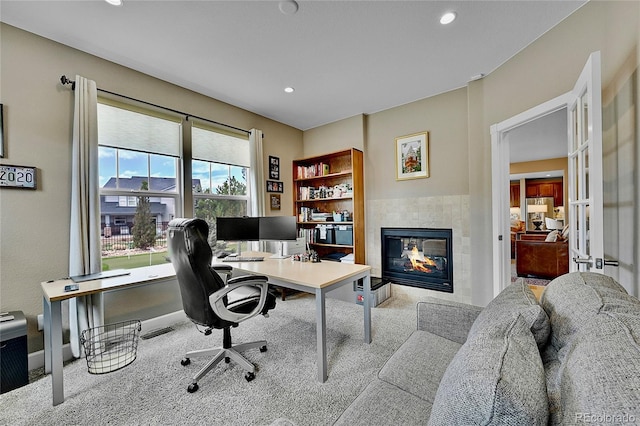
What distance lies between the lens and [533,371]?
657 mm

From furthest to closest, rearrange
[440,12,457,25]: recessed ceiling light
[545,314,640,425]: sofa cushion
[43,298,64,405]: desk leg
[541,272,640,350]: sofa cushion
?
[440,12,457,25]: recessed ceiling light, [43,298,64,405]: desk leg, [541,272,640,350]: sofa cushion, [545,314,640,425]: sofa cushion

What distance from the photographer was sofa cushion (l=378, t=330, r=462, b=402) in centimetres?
112

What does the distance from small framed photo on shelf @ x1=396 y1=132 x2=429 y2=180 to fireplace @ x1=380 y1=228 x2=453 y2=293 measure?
0.77 meters

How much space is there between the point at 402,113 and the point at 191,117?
108 inches

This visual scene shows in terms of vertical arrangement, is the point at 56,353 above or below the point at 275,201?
below

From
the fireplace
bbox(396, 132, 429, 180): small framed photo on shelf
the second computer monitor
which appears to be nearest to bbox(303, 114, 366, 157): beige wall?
bbox(396, 132, 429, 180): small framed photo on shelf

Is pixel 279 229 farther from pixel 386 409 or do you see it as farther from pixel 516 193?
pixel 516 193

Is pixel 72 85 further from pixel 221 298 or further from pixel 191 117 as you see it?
pixel 221 298

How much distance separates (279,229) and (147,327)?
167cm

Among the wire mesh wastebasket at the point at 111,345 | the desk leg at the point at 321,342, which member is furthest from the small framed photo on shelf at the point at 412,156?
the wire mesh wastebasket at the point at 111,345

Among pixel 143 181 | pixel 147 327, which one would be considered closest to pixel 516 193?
pixel 143 181

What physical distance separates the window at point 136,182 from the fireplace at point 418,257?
112 inches

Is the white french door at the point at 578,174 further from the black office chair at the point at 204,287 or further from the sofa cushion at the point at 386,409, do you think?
the black office chair at the point at 204,287

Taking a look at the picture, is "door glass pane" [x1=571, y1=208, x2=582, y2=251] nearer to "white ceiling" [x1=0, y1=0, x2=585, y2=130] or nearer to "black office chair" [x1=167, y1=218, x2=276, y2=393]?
"white ceiling" [x1=0, y1=0, x2=585, y2=130]
